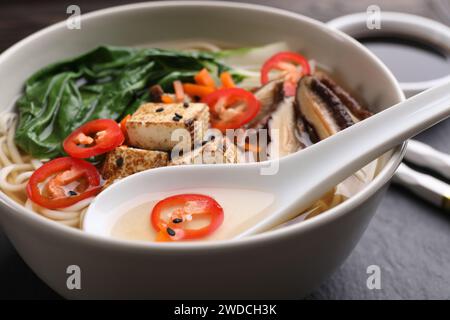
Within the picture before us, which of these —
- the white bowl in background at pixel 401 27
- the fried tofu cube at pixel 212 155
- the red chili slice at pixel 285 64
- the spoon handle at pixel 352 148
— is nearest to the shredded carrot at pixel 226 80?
the red chili slice at pixel 285 64

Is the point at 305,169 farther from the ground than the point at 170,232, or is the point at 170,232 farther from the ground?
the point at 305,169

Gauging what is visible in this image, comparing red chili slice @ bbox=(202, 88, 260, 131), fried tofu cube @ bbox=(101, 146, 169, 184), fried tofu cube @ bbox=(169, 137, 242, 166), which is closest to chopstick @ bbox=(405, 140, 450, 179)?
red chili slice @ bbox=(202, 88, 260, 131)

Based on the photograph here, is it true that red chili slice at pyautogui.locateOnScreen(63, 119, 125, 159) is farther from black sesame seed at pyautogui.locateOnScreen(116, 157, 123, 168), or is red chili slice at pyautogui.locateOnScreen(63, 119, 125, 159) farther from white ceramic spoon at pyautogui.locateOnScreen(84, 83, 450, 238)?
white ceramic spoon at pyautogui.locateOnScreen(84, 83, 450, 238)

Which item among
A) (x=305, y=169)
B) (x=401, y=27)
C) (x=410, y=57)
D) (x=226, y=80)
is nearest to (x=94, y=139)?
(x=226, y=80)

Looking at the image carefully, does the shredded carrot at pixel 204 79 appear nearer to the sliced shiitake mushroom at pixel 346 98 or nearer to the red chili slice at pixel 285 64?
the red chili slice at pixel 285 64

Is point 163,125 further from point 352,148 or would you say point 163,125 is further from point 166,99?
point 352,148

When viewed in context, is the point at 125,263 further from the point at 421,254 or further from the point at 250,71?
the point at 250,71
